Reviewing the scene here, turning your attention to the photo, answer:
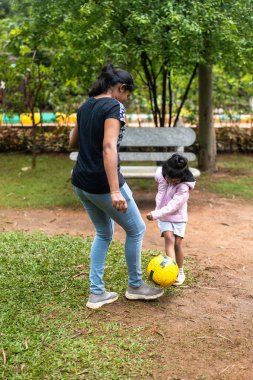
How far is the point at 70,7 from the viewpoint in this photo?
8.03 metres

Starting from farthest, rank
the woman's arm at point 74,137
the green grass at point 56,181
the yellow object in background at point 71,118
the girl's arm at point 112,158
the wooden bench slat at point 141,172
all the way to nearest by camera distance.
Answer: the yellow object in background at point 71,118, the green grass at point 56,181, the wooden bench slat at point 141,172, the woman's arm at point 74,137, the girl's arm at point 112,158

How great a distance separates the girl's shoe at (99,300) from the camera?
401cm

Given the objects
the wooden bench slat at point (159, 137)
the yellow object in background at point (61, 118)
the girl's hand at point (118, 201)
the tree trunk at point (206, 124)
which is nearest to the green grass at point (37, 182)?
the yellow object in background at point (61, 118)

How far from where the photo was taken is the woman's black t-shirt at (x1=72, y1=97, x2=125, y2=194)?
140 inches

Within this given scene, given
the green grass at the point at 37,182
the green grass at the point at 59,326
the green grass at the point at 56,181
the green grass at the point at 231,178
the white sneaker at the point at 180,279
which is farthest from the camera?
the green grass at the point at 231,178

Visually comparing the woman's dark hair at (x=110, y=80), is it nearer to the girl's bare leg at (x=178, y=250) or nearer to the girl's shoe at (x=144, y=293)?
the girl's bare leg at (x=178, y=250)

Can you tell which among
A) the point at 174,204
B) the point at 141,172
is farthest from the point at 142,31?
the point at 174,204

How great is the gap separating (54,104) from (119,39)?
5463mm

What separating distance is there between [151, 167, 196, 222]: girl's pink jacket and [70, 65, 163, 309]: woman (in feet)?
1.33

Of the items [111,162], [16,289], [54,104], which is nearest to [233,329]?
[111,162]

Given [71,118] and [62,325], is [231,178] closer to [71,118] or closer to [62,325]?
[71,118]

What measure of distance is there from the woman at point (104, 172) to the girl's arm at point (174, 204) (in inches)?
12.6

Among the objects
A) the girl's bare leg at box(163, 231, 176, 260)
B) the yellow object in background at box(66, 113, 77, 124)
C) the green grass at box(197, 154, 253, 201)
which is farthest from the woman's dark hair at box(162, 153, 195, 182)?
the yellow object in background at box(66, 113, 77, 124)

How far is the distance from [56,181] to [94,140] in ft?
20.6
